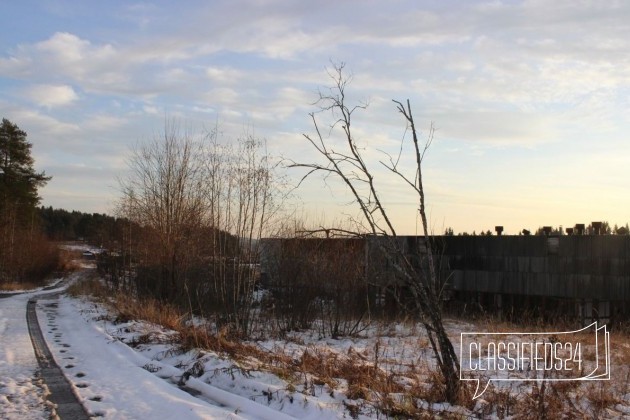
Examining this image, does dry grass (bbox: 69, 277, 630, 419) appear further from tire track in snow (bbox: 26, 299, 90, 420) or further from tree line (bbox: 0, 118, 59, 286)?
tree line (bbox: 0, 118, 59, 286)

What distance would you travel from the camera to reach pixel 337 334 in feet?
54.1

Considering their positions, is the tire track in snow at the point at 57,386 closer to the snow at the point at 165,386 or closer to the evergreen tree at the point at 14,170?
the snow at the point at 165,386

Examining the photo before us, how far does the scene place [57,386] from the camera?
773cm

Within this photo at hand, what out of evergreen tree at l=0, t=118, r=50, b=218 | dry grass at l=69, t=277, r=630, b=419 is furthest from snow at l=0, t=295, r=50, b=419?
evergreen tree at l=0, t=118, r=50, b=218

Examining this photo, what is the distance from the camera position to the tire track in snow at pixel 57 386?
6.48 m

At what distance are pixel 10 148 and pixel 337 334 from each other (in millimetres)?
Answer: 38447

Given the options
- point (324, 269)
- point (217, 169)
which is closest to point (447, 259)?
point (324, 269)

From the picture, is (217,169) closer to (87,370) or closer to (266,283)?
(266,283)

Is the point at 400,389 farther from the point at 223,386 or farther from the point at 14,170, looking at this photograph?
the point at 14,170

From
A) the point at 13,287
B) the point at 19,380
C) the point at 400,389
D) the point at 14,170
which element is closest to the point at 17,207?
the point at 14,170

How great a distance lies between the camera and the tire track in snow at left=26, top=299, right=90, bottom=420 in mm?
6480

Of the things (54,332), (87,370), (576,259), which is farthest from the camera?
(576,259)

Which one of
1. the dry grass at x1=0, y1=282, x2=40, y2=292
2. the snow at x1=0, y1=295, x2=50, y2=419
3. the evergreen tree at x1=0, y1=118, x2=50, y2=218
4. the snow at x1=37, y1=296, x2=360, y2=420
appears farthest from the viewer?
the evergreen tree at x1=0, y1=118, x2=50, y2=218

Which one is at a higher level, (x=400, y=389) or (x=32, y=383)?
(x=400, y=389)
